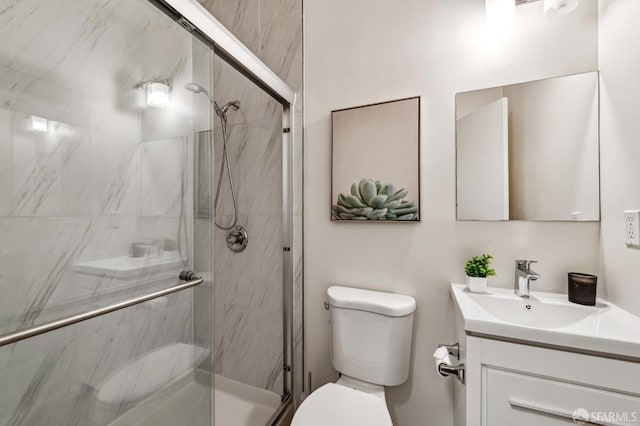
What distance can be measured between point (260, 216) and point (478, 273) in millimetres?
1134

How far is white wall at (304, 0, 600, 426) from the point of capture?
3.71 feet

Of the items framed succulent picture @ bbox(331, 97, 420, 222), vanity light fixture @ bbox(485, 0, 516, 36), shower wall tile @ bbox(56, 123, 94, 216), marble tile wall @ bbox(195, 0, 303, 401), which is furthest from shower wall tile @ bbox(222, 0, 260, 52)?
shower wall tile @ bbox(56, 123, 94, 216)

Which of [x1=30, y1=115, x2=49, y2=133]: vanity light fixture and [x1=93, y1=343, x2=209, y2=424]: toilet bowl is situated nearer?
[x1=30, y1=115, x2=49, y2=133]: vanity light fixture

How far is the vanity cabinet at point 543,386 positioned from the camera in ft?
2.33

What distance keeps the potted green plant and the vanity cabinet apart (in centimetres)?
33

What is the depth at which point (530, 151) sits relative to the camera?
1152 mm

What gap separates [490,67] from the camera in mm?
1220

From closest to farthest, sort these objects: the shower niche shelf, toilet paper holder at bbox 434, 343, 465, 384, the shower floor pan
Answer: the shower niche shelf → the shower floor pan → toilet paper holder at bbox 434, 343, 465, 384

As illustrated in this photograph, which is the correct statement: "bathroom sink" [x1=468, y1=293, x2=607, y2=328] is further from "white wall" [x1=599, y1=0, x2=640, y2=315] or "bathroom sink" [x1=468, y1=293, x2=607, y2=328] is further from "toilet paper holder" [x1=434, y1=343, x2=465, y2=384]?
"toilet paper holder" [x1=434, y1=343, x2=465, y2=384]

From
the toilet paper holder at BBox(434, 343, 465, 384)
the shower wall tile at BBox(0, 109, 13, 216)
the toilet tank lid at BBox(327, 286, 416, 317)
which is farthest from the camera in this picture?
the toilet tank lid at BBox(327, 286, 416, 317)

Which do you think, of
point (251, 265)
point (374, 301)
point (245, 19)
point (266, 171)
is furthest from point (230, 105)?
point (374, 301)

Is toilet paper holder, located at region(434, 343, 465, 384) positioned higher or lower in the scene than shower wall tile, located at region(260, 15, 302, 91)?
lower

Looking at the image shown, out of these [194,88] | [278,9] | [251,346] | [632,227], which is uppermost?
[278,9]

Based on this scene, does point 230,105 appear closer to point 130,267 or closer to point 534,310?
point 130,267
